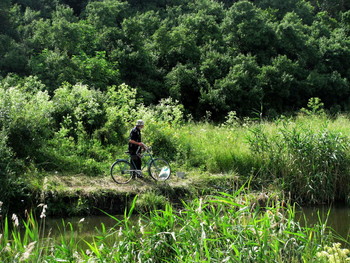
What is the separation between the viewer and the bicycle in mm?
11938

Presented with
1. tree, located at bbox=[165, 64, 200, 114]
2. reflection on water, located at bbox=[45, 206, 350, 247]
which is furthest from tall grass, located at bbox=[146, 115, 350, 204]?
tree, located at bbox=[165, 64, 200, 114]

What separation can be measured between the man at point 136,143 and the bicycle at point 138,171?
0.30ft

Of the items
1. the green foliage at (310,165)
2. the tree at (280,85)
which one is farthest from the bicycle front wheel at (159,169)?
the tree at (280,85)

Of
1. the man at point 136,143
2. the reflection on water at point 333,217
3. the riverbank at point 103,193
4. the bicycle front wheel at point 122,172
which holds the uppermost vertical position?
the man at point 136,143

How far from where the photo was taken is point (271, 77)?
2642 centimetres

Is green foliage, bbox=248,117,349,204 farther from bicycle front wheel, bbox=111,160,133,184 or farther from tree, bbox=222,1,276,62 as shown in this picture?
tree, bbox=222,1,276,62

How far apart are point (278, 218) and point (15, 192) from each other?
24.6ft

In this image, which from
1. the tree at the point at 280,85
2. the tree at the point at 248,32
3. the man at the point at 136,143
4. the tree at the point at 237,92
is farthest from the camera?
the tree at the point at 248,32

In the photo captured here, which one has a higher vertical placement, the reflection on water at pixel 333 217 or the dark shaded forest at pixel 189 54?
the dark shaded forest at pixel 189 54

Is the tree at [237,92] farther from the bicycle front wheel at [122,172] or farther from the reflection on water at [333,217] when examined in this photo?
the bicycle front wheel at [122,172]

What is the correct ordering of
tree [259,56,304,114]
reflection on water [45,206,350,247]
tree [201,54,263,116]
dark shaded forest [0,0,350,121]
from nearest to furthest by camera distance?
1. reflection on water [45,206,350,247]
2. dark shaded forest [0,0,350,121]
3. tree [201,54,263,116]
4. tree [259,56,304,114]

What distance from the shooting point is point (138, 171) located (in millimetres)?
12062

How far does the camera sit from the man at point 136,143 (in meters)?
11.5

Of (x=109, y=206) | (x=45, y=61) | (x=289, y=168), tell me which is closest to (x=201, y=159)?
(x=289, y=168)
